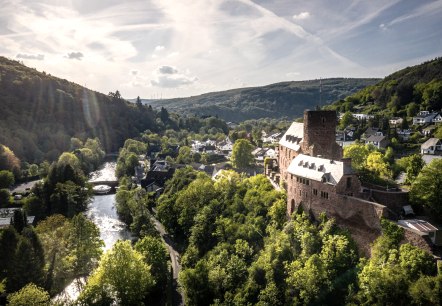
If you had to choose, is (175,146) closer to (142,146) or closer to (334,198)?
(142,146)

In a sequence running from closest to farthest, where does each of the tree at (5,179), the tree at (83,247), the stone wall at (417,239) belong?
the stone wall at (417,239) < the tree at (83,247) < the tree at (5,179)

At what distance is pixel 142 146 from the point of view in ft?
546

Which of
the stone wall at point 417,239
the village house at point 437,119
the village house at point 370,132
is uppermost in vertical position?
the village house at point 437,119

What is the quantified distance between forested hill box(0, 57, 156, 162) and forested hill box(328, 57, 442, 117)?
4484 inches

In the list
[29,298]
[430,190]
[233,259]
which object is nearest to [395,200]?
[430,190]

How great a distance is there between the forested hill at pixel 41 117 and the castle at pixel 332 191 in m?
104

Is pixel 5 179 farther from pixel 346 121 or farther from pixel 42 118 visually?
pixel 346 121

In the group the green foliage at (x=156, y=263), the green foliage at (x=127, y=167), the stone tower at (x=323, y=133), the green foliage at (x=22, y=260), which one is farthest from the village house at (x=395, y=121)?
the green foliage at (x=22, y=260)

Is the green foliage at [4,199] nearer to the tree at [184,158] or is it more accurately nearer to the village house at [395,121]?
the tree at [184,158]

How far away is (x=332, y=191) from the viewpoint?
4428 cm

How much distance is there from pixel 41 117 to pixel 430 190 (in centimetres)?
15291

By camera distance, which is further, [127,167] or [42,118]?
[42,118]

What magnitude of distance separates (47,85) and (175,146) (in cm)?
7309

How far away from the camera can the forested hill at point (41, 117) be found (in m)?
133
